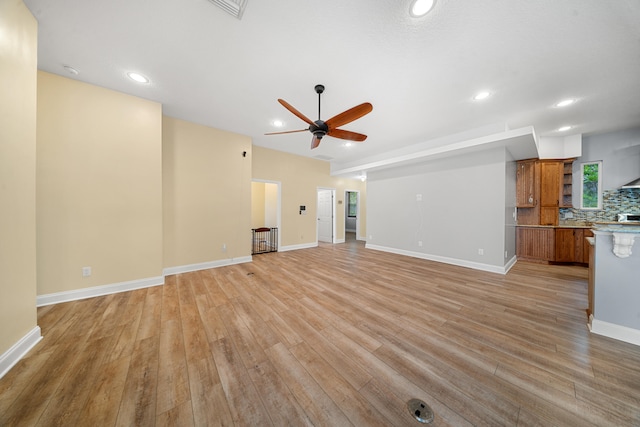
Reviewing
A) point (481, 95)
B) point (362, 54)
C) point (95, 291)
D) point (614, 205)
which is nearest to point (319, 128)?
point (362, 54)

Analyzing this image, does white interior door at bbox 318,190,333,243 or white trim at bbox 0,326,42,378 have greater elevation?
white interior door at bbox 318,190,333,243

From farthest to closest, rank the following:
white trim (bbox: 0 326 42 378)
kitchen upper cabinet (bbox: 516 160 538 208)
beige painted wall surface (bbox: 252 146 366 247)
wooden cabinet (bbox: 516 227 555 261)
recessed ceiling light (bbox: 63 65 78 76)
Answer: beige painted wall surface (bbox: 252 146 366 247) < kitchen upper cabinet (bbox: 516 160 538 208) < wooden cabinet (bbox: 516 227 555 261) < recessed ceiling light (bbox: 63 65 78 76) < white trim (bbox: 0 326 42 378)

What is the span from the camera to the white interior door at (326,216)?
7352 mm

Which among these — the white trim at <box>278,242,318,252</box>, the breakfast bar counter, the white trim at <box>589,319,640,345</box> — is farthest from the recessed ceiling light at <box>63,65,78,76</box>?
the white trim at <box>589,319,640,345</box>

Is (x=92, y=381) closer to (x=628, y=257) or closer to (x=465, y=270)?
(x=628, y=257)

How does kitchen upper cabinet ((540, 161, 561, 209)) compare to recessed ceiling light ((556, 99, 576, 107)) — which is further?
kitchen upper cabinet ((540, 161, 561, 209))

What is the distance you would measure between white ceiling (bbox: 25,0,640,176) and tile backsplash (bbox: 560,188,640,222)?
1.86 m

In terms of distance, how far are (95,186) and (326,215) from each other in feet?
19.1

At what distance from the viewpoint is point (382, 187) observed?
19.7 feet

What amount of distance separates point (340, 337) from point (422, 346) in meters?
0.76

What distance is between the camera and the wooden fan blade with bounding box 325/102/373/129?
2.22 meters

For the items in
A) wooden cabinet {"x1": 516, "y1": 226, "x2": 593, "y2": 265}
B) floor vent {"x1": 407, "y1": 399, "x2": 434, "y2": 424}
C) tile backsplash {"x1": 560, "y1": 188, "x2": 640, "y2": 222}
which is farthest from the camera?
wooden cabinet {"x1": 516, "y1": 226, "x2": 593, "y2": 265}

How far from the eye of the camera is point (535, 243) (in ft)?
15.7

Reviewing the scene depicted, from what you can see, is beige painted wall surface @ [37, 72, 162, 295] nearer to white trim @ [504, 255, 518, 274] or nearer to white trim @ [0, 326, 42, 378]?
white trim @ [0, 326, 42, 378]
